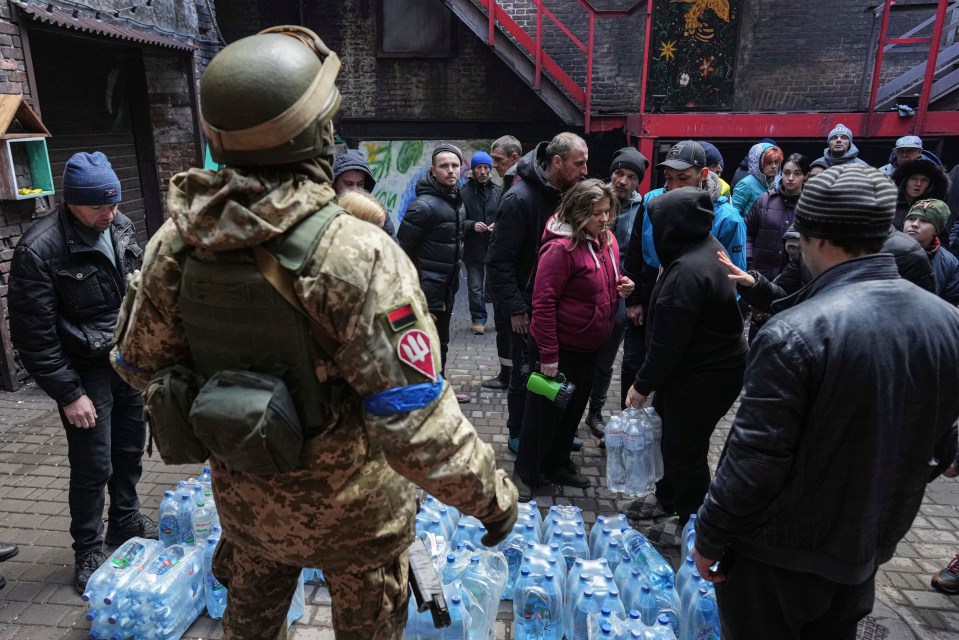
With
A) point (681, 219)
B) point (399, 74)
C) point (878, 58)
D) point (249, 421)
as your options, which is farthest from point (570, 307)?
point (399, 74)

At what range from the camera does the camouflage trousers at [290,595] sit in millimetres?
2084

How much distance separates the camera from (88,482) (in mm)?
3312

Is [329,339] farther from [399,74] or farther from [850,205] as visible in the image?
[399,74]

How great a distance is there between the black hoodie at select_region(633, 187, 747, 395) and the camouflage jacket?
178cm

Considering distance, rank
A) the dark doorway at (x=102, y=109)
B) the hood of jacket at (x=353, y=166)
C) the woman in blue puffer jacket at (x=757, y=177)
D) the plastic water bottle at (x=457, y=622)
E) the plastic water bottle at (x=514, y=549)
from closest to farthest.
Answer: the plastic water bottle at (x=457, y=622) < the plastic water bottle at (x=514, y=549) < the hood of jacket at (x=353, y=166) < the dark doorway at (x=102, y=109) < the woman in blue puffer jacket at (x=757, y=177)

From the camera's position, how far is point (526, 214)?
4.46m

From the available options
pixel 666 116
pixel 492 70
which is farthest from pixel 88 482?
pixel 492 70

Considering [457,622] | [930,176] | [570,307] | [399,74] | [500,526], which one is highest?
[399,74]

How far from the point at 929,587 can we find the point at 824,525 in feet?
7.34

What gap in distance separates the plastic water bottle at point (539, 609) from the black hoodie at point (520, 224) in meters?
Result: 1.97

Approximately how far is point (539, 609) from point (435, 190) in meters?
3.32

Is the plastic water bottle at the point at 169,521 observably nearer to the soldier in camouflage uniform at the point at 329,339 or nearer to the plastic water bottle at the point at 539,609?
the soldier in camouflage uniform at the point at 329,339

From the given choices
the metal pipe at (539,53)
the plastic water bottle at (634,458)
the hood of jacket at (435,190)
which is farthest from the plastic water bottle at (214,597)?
the metal pipe at (539,53)

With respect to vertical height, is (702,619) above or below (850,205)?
below
